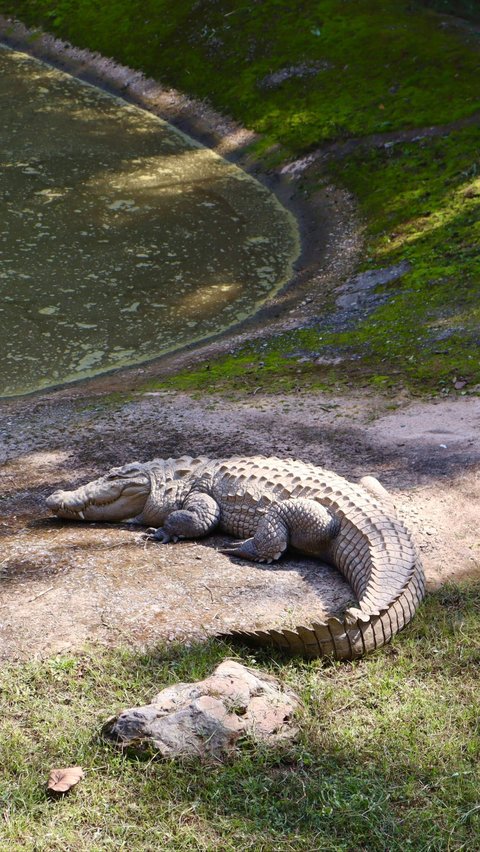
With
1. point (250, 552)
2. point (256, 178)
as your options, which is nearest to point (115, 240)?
point (256, 178)

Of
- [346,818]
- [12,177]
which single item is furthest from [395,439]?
[12,177]

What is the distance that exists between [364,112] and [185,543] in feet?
41.5

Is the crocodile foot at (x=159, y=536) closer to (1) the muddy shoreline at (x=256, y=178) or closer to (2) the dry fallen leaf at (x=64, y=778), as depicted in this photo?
(2) the dry fallen leaf at (x=64, y=778)

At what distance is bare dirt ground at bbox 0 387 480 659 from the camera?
562 centimetres

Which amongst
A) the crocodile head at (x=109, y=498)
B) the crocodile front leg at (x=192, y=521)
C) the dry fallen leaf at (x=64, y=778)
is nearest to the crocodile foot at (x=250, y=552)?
the crocodile front leg at (x=192, y=521)

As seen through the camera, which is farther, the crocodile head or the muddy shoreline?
the muddy shoreline

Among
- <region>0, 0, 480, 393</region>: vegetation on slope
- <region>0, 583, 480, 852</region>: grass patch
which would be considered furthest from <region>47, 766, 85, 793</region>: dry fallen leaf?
<region>0, 0, 480, 393</region>: vegetation on slope

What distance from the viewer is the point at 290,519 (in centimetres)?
625

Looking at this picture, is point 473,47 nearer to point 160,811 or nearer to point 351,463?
point 351,463

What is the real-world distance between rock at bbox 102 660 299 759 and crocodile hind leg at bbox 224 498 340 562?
152 centimetres

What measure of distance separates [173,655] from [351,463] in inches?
109

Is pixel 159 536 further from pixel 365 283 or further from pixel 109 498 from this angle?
pixel 365 283

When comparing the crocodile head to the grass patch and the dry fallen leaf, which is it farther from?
the dry fallen leaf

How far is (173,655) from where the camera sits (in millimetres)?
5266
